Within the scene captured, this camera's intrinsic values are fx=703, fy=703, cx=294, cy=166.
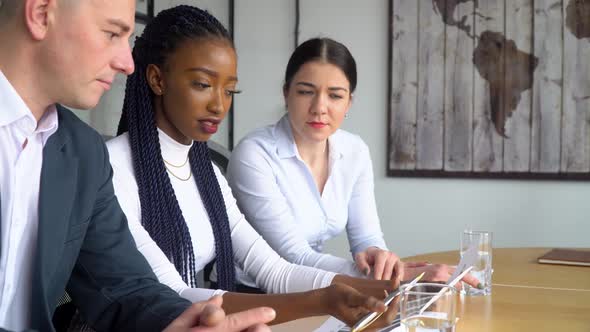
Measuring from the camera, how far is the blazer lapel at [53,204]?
1.17 meters

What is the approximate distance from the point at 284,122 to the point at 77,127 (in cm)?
122

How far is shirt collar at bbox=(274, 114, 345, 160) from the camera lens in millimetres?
2371

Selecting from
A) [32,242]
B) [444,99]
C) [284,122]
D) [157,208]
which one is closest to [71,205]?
[32,242]

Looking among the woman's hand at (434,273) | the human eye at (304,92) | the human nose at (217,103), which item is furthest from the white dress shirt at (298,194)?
the human nose at (217,103)

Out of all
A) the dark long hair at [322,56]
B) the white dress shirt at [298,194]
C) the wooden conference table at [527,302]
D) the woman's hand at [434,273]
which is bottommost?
the wooden conference table at [527,302]

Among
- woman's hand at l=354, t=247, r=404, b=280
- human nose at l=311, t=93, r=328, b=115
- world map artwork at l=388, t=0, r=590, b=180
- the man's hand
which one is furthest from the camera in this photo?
world map artwork at l=388, t=0, r=590, b=180

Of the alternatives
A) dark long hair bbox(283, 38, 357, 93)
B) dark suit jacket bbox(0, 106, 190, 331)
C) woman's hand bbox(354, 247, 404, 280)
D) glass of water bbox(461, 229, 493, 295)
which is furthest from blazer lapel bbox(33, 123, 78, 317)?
dark long hair bbox(283, 38, 357, 93)

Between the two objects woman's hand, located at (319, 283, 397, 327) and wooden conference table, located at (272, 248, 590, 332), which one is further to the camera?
wooden conference table, located at (272, 248, 590, 332)

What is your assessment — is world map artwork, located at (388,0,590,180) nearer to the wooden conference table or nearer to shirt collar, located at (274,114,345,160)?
shirt collar, located at (274,114,345,160)

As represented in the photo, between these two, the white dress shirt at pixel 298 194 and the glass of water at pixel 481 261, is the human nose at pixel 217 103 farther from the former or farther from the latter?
the glass of water at pixel 481 261

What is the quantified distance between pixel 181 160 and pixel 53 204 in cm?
66

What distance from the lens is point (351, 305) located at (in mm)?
1324

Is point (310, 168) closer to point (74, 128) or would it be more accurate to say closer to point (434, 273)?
point (434, 273)

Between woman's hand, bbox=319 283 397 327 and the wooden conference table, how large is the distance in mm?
53
